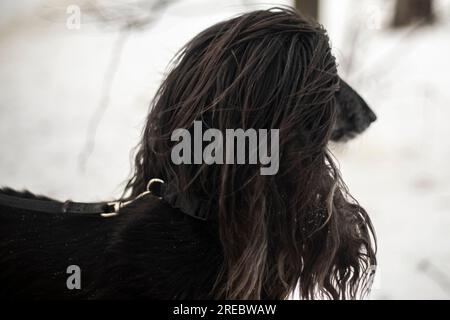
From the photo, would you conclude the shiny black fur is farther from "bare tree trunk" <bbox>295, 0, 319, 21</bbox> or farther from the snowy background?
"bare tree trunk" <bbox>295, 0, 319, 21</bbox>

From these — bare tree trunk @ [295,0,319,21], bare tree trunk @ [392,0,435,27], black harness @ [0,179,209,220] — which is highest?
bare tree trunk @ [392,0,435,27]

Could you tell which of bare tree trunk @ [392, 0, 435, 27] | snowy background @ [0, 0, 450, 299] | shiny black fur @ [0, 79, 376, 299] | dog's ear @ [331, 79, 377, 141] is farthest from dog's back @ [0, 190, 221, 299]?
bare tree trunk @ [392, 0, 435, 27]

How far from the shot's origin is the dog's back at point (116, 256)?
178 centimetres

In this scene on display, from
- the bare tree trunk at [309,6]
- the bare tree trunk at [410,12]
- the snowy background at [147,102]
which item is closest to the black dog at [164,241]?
the snowy background at [147,102]

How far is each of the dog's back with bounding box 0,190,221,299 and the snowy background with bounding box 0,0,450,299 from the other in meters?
1.68

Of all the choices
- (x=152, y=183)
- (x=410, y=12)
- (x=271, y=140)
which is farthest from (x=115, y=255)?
(x=410, y=12)

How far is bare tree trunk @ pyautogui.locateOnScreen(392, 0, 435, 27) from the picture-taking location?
5547 millimetres

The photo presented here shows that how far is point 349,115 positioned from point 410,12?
13.6ft

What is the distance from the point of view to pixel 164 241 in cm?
179

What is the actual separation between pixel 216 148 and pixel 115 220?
45 cm

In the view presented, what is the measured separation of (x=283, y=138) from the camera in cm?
172

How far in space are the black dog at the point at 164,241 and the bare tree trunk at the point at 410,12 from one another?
424cm

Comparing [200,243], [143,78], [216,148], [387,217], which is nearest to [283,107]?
[216,148]

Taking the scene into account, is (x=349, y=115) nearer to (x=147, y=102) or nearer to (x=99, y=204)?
(x=99, y=204)
